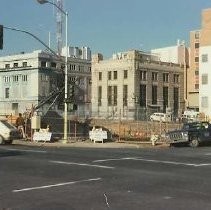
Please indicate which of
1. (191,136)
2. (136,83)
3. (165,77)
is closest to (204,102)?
(136,83)

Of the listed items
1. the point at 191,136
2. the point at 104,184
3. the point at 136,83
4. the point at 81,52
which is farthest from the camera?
the point at 81,52

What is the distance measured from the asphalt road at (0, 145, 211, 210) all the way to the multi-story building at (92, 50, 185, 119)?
104 meters

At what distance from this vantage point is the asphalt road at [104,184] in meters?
11.7

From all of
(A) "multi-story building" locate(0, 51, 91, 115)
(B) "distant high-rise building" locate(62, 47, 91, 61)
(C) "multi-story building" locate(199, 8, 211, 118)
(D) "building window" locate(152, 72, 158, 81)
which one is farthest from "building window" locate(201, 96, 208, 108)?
(B) "distant high-rise building" locate(62, 47, 91, 61)

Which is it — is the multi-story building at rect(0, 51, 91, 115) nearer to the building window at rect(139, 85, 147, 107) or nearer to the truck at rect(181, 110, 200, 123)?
the building window at rect(139, 85, 147, 107)

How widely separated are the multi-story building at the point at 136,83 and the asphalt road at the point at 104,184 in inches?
4094

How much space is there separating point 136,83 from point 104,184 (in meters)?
112

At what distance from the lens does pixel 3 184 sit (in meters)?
15.0

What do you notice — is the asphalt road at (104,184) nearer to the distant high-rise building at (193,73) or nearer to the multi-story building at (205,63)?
the multi-story building at (205,63)

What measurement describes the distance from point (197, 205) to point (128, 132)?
127ft

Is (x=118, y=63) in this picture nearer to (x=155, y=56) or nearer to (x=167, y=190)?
(x=155, y=56)

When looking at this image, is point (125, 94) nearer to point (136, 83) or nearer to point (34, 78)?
point (136, 83)

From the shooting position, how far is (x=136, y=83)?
12619cm

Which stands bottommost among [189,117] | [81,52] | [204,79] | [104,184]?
[104,184]
